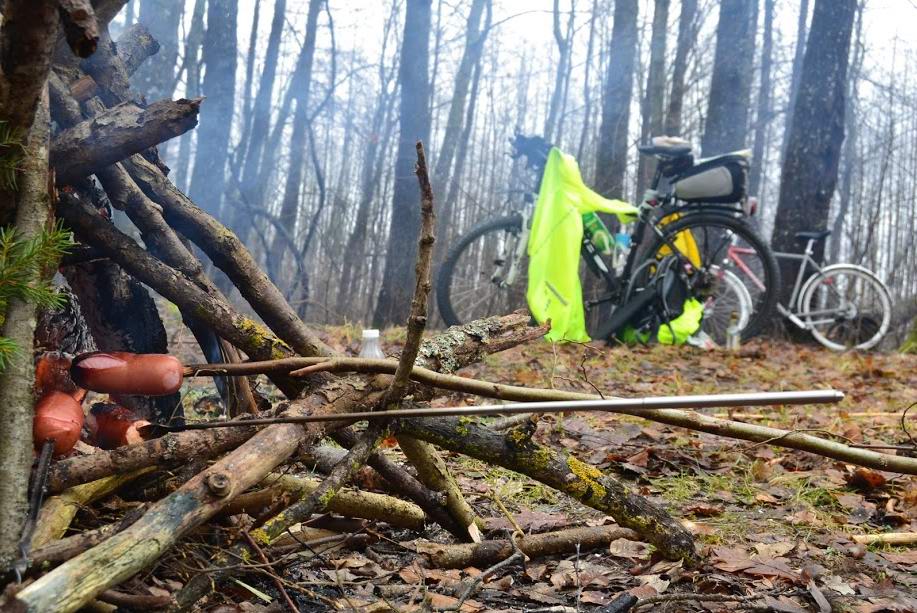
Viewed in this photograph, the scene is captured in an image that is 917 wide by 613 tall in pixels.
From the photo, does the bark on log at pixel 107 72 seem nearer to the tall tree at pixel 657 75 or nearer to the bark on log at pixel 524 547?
the bark on log at pixel 524 547

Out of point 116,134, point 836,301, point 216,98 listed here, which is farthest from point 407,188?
point 116,134

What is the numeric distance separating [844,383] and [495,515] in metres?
3.36

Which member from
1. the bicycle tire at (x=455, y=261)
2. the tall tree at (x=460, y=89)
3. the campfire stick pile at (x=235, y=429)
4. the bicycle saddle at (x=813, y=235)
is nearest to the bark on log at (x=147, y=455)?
the campfire stick pile at (x=235, y=429)

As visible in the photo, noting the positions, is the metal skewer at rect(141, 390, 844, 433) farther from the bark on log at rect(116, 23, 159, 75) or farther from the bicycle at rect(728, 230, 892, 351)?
the bicycle at rect(728, 230, 892, 351)

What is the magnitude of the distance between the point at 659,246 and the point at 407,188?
11.2 feet

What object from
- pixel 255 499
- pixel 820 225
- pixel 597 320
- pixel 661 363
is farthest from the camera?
pixel 597 320

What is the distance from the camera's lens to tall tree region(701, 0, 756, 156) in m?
10.4

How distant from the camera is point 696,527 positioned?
2.03m

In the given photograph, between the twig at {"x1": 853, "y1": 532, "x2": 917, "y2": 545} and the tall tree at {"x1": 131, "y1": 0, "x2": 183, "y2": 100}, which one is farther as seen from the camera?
the tall tree at {"x1": 131, "y1": 0, "x2": 183, "y2": 100}

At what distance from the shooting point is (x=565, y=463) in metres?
1.67

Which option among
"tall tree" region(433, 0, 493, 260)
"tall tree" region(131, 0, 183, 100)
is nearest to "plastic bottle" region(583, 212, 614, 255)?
"tall tree" region(131, 0, 183, 100)

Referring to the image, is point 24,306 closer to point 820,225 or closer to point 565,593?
point 565,593

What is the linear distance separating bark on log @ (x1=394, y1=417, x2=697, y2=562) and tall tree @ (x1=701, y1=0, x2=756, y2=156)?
9512 millimetres

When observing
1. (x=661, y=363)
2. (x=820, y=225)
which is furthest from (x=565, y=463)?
(x=820, y=225)
